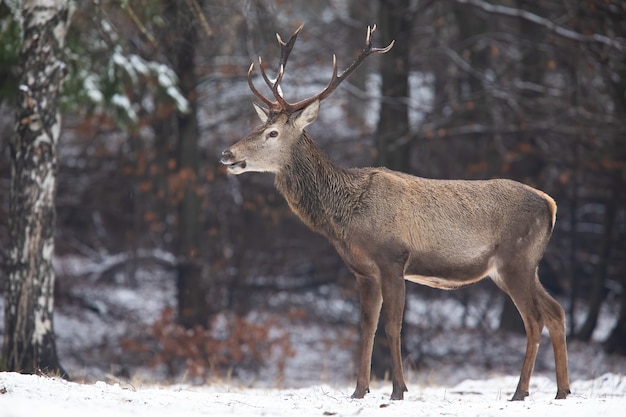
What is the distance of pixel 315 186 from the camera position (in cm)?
732

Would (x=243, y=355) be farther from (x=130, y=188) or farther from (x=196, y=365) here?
(x=130, y=188)

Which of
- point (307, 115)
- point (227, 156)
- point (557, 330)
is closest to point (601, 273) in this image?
point (557, 330)

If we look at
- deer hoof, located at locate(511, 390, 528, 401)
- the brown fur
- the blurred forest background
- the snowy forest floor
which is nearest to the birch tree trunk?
the snowy forest floor

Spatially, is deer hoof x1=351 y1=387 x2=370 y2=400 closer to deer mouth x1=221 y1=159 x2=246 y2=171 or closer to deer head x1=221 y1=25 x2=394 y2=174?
deer head x1=221 y1=25 x2=394 y2=174

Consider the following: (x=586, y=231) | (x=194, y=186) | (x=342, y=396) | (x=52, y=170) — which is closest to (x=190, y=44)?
(x=52, y=170)

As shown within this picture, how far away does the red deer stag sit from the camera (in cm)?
691

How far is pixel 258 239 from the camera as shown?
17062 mm

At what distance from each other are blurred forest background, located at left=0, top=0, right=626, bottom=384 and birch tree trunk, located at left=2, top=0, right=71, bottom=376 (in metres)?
3.15

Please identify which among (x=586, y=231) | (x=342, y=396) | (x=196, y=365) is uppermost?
(x=586, y=231)

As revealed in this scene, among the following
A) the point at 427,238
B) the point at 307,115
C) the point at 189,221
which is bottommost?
the point at 189,221

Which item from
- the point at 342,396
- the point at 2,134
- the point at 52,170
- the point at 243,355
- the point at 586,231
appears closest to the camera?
the point at 342,396

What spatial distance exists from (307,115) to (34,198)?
3218 mm

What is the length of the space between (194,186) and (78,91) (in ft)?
13.5

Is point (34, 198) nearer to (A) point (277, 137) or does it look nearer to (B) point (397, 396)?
(A) point (277, 137)
